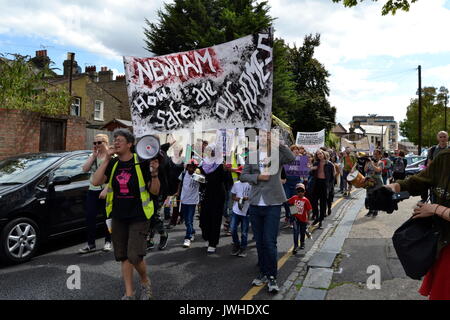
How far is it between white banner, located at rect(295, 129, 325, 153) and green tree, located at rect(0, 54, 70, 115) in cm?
925

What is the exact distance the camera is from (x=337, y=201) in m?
12.7

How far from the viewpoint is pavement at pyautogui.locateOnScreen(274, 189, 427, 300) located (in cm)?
412

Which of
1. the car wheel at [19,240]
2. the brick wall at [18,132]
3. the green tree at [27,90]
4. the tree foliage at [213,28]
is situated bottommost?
the car wheel at [19,240]

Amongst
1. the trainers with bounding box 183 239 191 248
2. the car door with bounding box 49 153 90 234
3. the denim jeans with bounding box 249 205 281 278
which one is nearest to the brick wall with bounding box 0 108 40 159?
the car door with bounding box 49 153 90 234

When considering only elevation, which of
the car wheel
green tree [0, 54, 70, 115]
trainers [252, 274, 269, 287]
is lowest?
trainers [252, 274, 269, 287]

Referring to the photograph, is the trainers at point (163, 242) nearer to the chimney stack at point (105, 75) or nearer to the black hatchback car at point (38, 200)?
the black hatchback car at point (38, 200)

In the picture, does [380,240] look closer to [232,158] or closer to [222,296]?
[232,158]

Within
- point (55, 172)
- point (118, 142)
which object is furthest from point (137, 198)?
point (55, 172)

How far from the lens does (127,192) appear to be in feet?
12.4

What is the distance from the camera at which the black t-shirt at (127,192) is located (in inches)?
148

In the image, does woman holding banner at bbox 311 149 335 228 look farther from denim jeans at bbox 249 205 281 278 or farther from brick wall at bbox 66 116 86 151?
brick wall at bbox 66 116 86 151

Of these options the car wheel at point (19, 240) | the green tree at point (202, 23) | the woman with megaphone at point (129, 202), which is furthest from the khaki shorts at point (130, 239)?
the green tree at point (202, 23)

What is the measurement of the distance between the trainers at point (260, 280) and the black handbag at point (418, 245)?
80.1 inches
